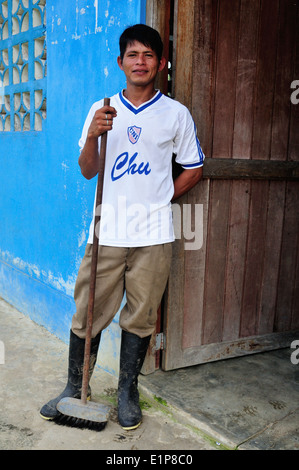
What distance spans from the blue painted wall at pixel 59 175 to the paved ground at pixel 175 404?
32 centimetres

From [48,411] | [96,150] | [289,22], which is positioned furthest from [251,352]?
[289,22]

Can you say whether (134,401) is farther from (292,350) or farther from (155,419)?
(292,350)

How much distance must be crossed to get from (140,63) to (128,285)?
1117 mm

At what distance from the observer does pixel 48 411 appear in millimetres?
2363

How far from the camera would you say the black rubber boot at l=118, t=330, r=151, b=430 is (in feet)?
7.80

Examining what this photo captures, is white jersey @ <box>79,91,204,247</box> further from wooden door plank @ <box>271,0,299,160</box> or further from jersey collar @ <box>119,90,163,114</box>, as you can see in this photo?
wooden door plank @ <box>271,0,299,160</box>

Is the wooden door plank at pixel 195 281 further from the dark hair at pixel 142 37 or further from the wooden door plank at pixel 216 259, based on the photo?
the dark hair at pixel 142 37

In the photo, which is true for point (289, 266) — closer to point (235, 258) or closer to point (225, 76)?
point (235, 258)

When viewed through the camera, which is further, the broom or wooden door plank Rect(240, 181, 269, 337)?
wooden door plank Rect(240, 181, 269, 337)

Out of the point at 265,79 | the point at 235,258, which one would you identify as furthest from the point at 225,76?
the point at 235,258

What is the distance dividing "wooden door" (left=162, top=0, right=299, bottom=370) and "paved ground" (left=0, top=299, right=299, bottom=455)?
186 mm

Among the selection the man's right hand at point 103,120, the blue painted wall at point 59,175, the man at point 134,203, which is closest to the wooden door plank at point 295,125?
the man at point 134,203

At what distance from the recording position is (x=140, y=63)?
2.20 metres

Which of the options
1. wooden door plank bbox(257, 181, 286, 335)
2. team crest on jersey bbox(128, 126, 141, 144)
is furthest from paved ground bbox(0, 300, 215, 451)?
team crest on jersey bbox(128, 126, 141, 144)
